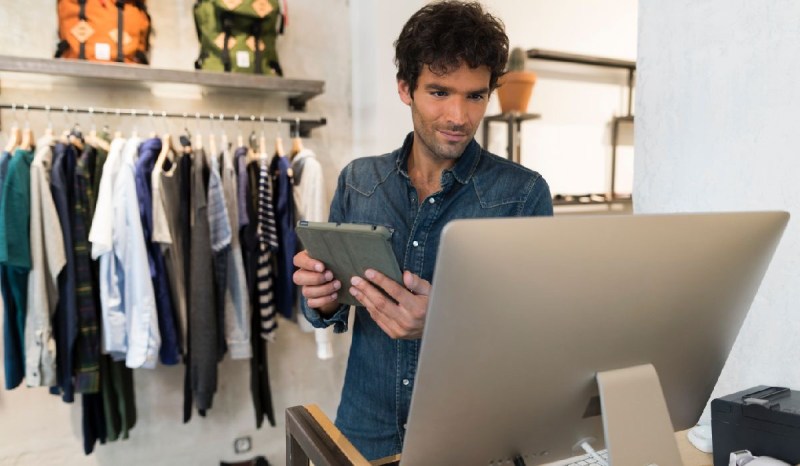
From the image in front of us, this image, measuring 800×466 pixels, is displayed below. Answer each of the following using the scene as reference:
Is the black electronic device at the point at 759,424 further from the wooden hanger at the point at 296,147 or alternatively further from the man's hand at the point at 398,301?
the wooden hanger at the point at 296,147

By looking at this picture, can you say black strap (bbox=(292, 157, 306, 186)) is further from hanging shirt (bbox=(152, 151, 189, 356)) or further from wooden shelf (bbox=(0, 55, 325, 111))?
hanging shirt (bbox=(152, 151, 189, 356))

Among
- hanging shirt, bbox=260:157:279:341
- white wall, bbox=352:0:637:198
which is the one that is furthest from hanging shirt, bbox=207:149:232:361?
white wall, bbox=352:0:637:198

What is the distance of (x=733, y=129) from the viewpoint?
1.07 meters

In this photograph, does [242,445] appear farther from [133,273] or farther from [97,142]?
[97,142]

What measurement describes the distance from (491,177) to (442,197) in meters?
0.12

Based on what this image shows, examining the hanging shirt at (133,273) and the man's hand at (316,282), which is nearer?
the man's hand at (316,282)

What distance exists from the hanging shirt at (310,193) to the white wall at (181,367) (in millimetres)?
286

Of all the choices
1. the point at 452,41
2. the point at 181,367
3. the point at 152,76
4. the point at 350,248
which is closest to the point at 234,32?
the point at 152,76

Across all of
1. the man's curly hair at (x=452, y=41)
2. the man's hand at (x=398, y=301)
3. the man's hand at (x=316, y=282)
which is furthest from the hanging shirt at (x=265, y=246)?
the man's hand at (x=398, y=301)

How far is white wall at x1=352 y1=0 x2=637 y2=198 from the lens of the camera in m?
2.43

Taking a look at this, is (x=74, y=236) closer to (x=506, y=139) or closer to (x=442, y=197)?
(x=442, y=197)

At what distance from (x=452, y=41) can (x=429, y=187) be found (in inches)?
13.1

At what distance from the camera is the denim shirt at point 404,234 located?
1.16 metres

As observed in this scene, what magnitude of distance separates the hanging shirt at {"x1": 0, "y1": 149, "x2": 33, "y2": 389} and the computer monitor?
1635 mm
